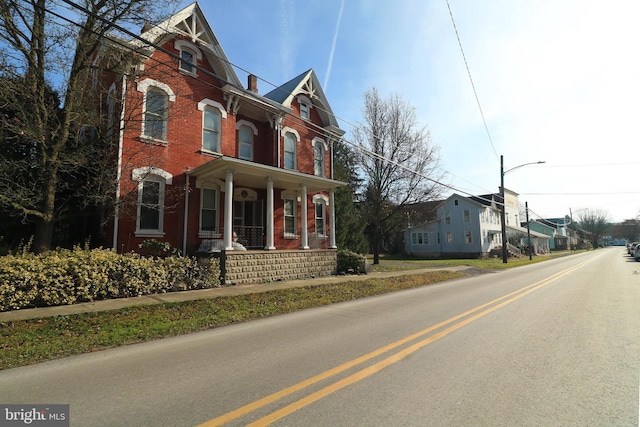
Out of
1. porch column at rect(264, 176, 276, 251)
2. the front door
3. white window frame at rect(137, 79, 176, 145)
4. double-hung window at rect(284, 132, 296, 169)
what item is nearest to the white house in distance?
double-hung window at rect(284, 132, 296, 169)

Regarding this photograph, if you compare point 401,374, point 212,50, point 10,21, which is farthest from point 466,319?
point 212,50

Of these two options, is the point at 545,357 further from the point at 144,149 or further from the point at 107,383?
the point at 144,149

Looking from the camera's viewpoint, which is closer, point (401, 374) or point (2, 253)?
point (401, 374)

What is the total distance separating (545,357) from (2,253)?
13382 millimetres

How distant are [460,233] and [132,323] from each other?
1612 inches

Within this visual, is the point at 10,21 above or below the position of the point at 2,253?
above

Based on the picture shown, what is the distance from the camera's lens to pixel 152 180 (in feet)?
43.8

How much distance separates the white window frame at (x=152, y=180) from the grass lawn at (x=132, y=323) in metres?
5.07

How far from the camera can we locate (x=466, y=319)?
7.30 meters

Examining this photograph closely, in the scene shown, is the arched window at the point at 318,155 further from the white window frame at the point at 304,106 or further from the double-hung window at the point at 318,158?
the white window frame at the point at 304,106

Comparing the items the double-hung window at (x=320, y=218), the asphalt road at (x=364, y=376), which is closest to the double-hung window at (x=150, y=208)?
the asphalt road at (x=364, y=376)

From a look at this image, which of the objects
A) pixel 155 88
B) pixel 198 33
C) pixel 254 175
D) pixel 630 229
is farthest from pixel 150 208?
pixel 630 229

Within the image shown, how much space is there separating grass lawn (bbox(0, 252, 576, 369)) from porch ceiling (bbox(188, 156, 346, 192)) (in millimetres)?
5049

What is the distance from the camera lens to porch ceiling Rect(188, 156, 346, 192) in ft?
42.4
